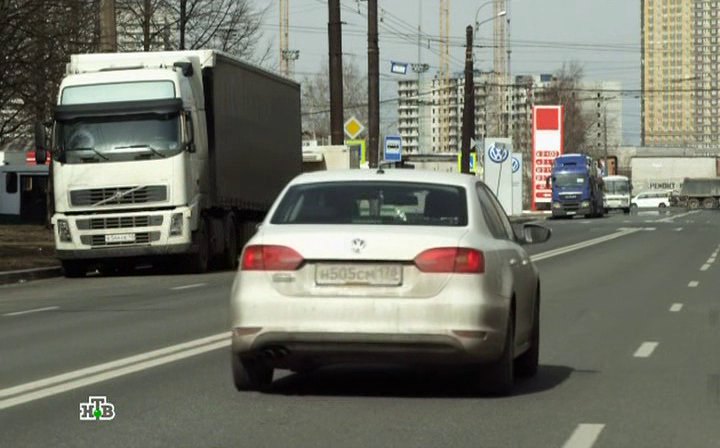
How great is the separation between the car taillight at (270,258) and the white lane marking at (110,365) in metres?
1.92

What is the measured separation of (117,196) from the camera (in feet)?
90.7

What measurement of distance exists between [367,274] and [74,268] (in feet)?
64.8

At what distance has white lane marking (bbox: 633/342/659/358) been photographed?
13.5 meters

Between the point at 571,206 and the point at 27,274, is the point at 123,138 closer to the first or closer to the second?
the point at 27,274

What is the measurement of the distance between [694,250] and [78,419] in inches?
1205

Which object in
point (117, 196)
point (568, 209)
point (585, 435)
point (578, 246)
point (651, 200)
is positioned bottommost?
point (651, 200)

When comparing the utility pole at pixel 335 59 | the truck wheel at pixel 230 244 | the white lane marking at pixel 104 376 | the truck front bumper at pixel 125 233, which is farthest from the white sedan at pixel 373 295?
the utility pole at pixel 335 59

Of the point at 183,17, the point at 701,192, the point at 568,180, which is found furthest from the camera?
the point at 701,192

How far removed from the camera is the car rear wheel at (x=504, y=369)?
1023 centimetres

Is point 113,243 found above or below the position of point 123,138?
below

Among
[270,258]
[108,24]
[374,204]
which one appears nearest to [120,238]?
[108,24]

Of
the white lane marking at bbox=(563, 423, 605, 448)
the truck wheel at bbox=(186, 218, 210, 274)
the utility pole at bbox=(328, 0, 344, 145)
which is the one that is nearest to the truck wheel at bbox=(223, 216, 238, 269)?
the truck wheel at bbox=(186, 218, 210, 274)

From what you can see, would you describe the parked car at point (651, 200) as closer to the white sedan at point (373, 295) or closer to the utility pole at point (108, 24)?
the utility pole at point (108, 24)

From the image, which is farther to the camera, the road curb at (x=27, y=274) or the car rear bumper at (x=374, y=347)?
the road curb at (x=27, y=274)
